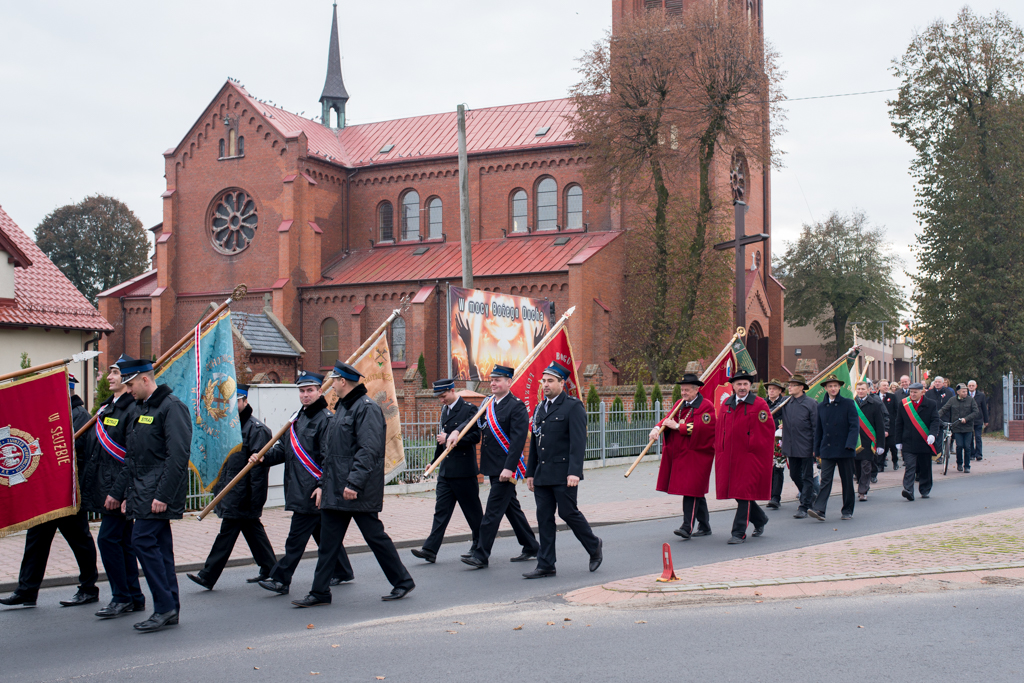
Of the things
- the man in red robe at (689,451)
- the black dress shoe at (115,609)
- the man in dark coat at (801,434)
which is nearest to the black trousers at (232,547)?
the black dress shoe at (115,609)

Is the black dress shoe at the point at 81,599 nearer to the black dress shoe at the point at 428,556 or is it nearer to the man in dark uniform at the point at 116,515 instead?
the man in dark uniform at the point at 116,515

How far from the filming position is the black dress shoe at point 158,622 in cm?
653

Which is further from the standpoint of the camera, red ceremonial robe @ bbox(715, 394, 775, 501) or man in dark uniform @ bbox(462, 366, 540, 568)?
red ceremonial robe @ bbox(715, 394, 775, 501)

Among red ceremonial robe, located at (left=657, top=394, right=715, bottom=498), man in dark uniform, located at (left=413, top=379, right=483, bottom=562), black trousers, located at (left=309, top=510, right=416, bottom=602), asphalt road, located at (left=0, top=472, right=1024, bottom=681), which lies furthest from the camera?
red ceremonial robe, located at (left=657, top=394, right=715, bottom=498)

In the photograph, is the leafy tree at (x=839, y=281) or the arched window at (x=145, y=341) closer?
the arched window at (x=145, y=341)

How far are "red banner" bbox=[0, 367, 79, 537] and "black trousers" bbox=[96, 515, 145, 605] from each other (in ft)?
1.54

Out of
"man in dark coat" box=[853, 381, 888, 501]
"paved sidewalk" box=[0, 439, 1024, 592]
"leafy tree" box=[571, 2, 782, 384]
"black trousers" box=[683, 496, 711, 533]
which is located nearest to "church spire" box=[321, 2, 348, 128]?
"leafy tree" box=[571, 2, 782, 384]

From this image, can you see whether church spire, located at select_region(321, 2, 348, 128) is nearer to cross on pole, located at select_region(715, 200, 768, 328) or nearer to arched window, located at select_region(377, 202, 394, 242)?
arched window, located at select_region(377, 202, 394, 242)

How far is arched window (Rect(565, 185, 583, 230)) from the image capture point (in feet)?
128

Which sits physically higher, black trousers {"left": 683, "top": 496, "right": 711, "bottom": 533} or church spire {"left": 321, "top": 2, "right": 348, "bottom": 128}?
church spire {"left": 321, "top": 2, "right": 348, "bottom": 128}

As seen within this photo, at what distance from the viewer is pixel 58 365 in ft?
24.1

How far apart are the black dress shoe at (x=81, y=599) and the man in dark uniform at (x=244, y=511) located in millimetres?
782

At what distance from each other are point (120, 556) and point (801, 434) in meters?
8.78

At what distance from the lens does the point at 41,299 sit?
74.5 feet
